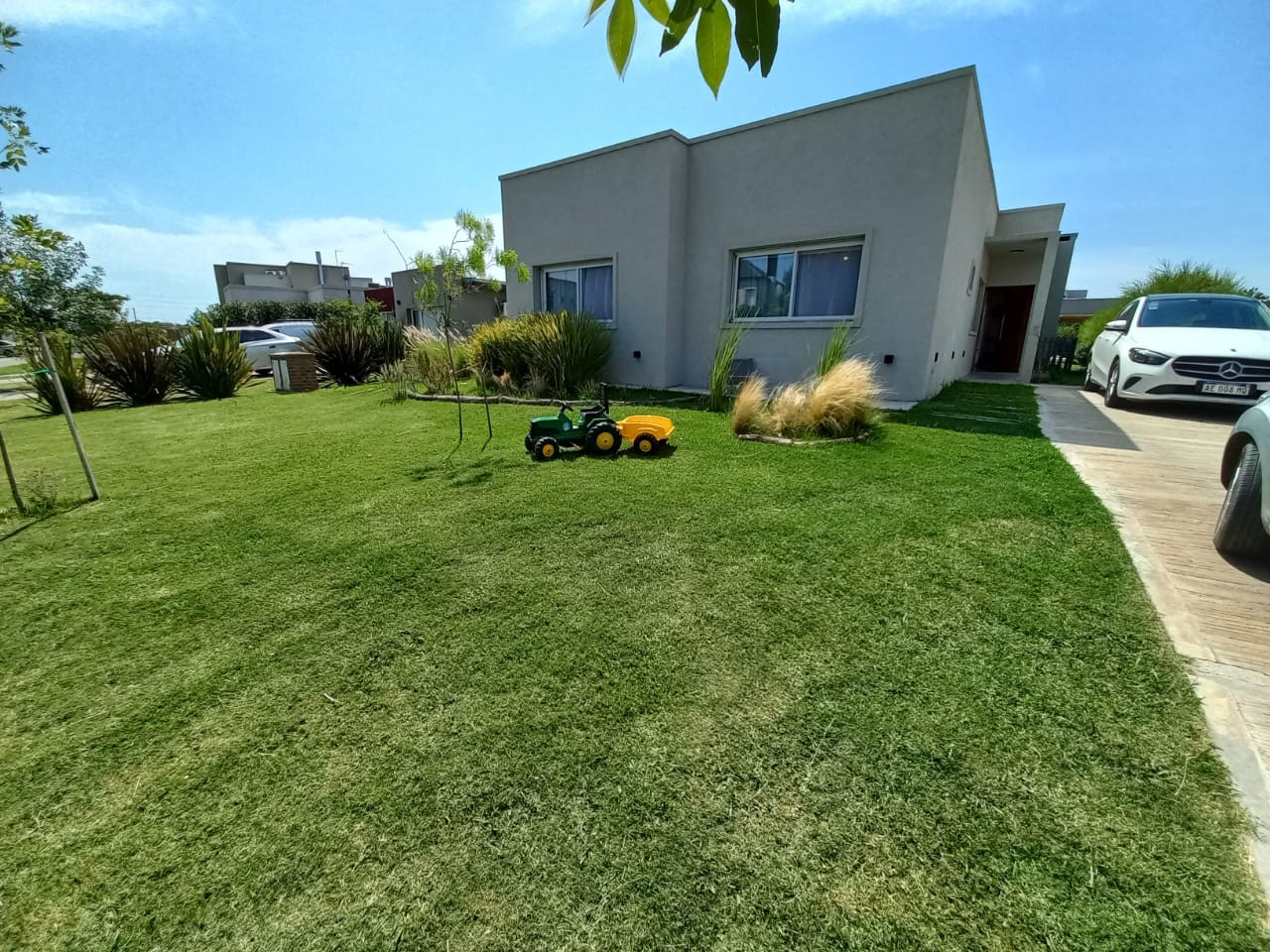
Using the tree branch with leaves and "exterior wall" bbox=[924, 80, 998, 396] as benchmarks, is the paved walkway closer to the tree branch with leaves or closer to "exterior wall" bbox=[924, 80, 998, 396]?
the tree branch with leaves

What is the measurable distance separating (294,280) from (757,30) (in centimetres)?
5752

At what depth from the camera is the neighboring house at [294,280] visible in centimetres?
4292

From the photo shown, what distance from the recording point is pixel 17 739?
1.61 metres

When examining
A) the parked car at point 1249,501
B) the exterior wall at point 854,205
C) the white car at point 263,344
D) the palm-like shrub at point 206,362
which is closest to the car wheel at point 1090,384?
the exterior wall at point 854,205

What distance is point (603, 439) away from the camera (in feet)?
15.4

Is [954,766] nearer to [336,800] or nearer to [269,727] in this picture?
[336,800]

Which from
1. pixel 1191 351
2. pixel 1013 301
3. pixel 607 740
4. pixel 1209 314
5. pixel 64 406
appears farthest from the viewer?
pixel 1013 301

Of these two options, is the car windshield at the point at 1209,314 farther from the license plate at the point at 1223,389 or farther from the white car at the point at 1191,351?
the license plate at the point at 1223,389

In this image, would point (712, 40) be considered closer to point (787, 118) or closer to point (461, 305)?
point (787, 118)

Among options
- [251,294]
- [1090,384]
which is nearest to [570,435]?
[1090,384]

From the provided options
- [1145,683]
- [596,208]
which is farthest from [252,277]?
[1145,683]

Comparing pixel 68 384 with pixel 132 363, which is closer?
pixel 68 384

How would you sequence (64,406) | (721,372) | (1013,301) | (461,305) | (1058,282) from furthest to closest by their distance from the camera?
(461,305) → (1013,301) → (1058,282) → (721,372) → (64,406)

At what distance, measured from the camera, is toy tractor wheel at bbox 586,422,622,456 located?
469 centimetres
